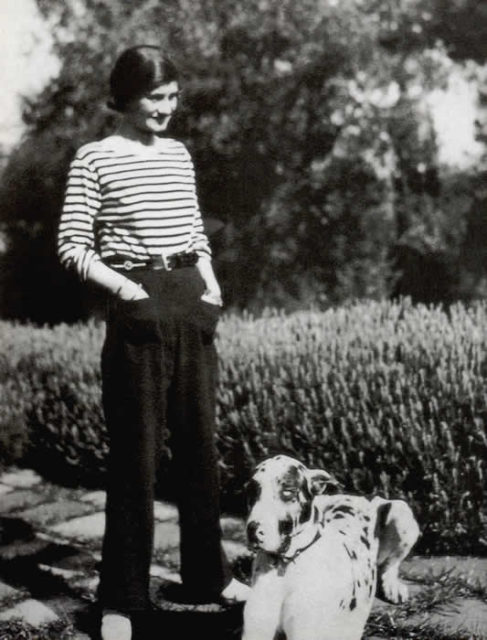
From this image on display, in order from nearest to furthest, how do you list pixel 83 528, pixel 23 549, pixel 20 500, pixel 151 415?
1. pixel 151 415
2. pixel 23 549
3. pixel 83 528
4. pixel 20 500

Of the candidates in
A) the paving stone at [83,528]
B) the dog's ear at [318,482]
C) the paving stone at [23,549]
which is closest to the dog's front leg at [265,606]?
the dog's ear at [318,482]

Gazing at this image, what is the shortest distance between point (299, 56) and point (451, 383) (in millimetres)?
3577

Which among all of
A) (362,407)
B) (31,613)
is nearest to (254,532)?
(31,613)

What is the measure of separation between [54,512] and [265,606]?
2620mm

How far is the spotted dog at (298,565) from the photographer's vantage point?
7.55ft

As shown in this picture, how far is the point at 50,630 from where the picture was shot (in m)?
3.03

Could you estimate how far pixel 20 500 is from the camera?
4.95 m

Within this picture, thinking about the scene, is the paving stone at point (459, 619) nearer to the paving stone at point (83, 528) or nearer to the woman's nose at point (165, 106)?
the paving stone at point (83, 528)

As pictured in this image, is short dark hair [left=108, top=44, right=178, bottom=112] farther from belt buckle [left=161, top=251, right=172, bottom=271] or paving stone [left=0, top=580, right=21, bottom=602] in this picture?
paving stone [left=0, top=580, right=21, bottom=602]

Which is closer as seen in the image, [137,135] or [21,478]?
[137,135]

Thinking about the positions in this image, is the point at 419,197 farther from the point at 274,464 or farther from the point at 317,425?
the point at 274,464

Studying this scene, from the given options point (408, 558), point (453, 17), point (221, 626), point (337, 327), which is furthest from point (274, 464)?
point (453, 17)

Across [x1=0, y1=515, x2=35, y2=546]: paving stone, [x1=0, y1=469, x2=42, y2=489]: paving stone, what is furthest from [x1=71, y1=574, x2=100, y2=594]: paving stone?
[x1=0, y1=469, x2=42, y2=489]: paving stone

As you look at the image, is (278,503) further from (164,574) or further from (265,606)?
(164,574)
